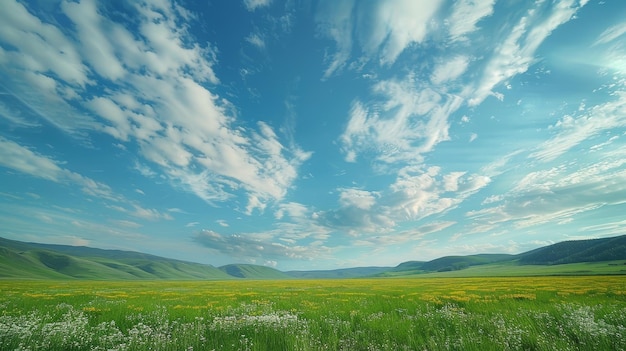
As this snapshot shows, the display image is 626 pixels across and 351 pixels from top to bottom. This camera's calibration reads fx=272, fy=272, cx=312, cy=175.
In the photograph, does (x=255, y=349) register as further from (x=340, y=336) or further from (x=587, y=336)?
(x=587, y=336)

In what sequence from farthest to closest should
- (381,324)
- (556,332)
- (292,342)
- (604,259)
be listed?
(604,259) < (381,324) < (556,332) < (292,342)

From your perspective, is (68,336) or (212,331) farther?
(212,331)

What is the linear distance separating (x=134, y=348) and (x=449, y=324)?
10485 mm

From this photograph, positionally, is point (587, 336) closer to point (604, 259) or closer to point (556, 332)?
point (556, 332)

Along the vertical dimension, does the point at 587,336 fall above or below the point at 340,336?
above

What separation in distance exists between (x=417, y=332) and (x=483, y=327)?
2445 millimetres

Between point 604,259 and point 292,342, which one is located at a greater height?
point 292,342

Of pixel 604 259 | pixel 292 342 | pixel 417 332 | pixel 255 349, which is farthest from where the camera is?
pixel 604 259

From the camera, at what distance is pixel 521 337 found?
802 cm

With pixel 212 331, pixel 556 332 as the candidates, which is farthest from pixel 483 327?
pixel 212 331

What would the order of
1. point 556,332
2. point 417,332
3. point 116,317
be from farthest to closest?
point 116,317, point 417,332, point 556,332

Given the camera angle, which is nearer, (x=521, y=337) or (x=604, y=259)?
(x=521, y=337)

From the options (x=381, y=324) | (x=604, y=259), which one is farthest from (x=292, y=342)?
(x=604, y=259)

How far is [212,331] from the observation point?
9.30 m
